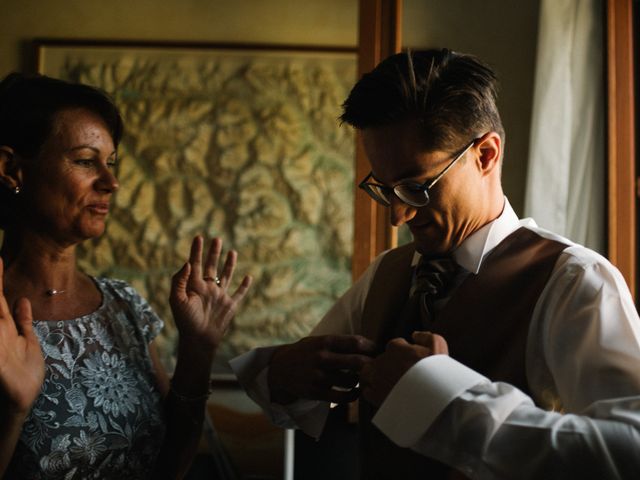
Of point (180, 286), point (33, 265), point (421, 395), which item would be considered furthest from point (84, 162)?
point (421, 395)

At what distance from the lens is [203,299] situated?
1818mm

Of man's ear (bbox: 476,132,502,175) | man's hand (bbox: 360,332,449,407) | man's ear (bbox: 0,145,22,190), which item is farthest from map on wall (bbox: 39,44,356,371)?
man's hand (bbox: 360,332,449,407)

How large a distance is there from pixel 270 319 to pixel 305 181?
65cm

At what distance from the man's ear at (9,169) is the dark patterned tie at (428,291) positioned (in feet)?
3.21

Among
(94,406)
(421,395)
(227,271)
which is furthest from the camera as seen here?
(227,271)

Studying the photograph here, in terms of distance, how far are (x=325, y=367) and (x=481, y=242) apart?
39 cm

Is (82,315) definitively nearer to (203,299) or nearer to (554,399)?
(203,299)

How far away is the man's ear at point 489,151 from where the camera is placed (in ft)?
4.58

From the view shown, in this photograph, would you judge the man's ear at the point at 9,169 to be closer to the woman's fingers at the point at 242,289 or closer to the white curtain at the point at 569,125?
the woman's fingers at the point at 242,289

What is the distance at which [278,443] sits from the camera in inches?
126

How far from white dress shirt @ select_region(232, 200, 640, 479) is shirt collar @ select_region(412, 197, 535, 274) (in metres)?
0.15

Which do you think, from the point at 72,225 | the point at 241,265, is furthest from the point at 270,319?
the point at 72,225

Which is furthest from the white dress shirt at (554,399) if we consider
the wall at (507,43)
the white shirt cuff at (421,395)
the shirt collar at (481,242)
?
the wall at (507,43)

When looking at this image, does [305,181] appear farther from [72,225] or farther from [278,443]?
[72,225]
